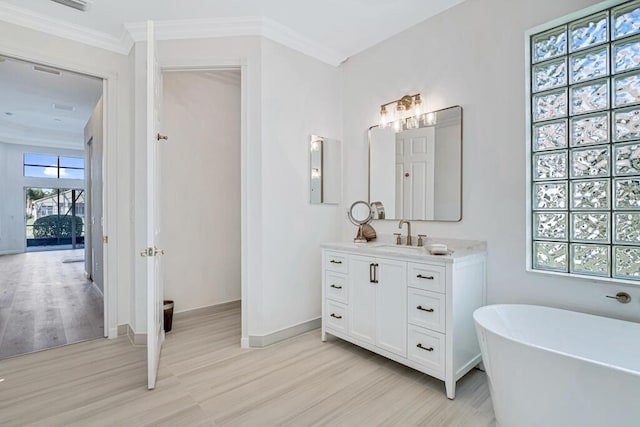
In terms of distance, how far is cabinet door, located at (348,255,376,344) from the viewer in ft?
8.36

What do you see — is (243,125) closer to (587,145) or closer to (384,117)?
(384,117)

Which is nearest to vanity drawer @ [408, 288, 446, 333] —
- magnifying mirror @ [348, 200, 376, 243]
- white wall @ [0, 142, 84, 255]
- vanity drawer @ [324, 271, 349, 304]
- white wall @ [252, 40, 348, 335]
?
vanity drawer @ [324, 271, 349, 304]

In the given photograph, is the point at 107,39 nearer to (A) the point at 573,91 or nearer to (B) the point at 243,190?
(B) the point at 243,190

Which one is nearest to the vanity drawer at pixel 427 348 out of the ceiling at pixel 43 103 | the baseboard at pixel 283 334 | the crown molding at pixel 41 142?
the baseboard at pixel 283 334

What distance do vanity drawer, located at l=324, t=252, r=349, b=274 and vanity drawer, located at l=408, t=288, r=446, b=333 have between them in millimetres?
651

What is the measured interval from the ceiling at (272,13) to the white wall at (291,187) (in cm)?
29

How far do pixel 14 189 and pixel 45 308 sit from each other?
6.39 metres

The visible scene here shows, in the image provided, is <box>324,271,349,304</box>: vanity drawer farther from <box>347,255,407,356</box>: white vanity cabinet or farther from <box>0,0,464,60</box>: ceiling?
<box>0,0,464,60</box>: ceiling

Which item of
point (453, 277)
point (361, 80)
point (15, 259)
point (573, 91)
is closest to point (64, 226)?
point (15, 259)

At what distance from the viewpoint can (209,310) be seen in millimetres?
3744

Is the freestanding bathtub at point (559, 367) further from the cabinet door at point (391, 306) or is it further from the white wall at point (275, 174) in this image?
the white wall at point (275, 174)

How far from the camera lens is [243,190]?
287 cm

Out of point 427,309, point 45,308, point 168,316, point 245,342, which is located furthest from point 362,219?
point 45,308

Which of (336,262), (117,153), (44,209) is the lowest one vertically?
(336,262)
